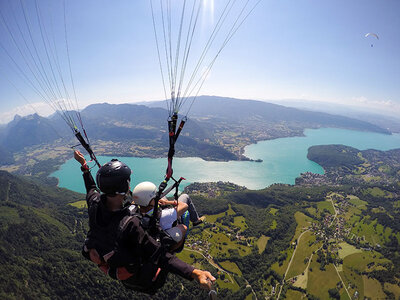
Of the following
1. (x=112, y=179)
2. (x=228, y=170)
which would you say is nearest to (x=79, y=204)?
(x=228, y=170)

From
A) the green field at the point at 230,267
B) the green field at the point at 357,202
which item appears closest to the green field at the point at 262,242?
the green field at the point at 230,267

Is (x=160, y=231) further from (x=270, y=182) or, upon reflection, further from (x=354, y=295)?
(x=270, y=182)

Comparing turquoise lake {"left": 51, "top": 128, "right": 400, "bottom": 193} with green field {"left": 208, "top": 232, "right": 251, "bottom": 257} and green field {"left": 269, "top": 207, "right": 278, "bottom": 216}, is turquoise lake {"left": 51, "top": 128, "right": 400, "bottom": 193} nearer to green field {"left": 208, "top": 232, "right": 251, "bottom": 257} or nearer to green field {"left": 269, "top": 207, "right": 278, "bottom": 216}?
green field {"left": 269, "top": 207, "right": 278, "bottom": 216}

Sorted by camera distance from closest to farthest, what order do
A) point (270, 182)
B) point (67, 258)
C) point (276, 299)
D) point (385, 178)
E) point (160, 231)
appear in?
1. point (160, 231)
2. point (276, 299)
3. point (67, 258)
4. point (270, 182)
5. point (385, 178)

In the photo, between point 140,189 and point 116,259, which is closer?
point 116,259

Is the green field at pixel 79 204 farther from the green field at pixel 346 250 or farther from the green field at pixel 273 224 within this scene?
the green field at pixel 346 250

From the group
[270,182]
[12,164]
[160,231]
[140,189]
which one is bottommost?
[12,164]

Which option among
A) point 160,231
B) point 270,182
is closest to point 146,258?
point 160,231

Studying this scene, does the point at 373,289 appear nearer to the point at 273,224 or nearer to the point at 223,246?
the point at 273,224
